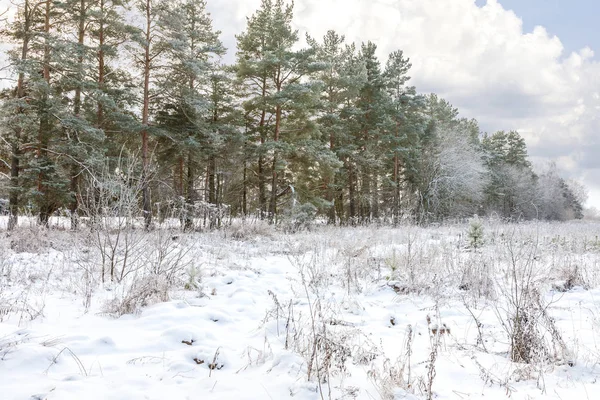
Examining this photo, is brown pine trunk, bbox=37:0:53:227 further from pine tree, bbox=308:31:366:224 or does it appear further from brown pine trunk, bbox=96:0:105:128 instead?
pine tree, bbox=308:31:366:224

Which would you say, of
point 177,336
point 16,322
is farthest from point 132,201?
point 177,336

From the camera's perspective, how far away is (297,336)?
3053 mm

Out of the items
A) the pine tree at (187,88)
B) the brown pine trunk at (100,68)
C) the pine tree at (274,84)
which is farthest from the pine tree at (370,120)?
the brown pine trunk at (100,68)

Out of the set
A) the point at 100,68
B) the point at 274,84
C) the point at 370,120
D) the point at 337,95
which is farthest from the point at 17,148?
the point at 370,120

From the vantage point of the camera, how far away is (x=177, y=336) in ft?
10.2

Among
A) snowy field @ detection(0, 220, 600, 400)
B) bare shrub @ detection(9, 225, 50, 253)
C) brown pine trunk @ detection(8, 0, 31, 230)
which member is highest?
brown pine trunk @ detection(8, 0, 31, 230)

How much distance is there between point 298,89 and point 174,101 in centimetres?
580

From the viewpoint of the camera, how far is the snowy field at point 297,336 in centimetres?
235

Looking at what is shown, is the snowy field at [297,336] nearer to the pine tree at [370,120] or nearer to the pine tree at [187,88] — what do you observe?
the pine tree at [187,88]

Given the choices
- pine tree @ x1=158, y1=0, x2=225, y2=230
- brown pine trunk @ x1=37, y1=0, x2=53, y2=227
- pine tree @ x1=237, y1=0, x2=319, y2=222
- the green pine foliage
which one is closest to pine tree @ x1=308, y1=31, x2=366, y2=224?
the green pine foliage

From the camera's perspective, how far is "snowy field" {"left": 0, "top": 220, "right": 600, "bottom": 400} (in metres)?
2.35

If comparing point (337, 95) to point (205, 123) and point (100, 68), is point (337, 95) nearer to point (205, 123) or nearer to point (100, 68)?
point (205, 123)

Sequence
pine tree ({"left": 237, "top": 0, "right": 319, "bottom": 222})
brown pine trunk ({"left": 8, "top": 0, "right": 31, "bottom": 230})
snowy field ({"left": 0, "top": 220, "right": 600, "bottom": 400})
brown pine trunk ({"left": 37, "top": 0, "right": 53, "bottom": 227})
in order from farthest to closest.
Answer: pine tree ({"left": 237, "top": 0, "right": 319, "bottom": 222}) < brown pine trunk ({"left": 37, "top": 0, "right": 53, "bottom": 227}) < brown pine trunk ({"left": 8, "top": 0, "right": 31, "bottom": 230}) < snowy field ({"left": 0, "top": 220, "right": 600, "bottom": 400})

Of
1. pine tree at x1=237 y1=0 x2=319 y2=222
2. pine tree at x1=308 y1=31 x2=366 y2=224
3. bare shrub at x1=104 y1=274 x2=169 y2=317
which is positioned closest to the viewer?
bare shrub at x1=104 y1=274 x2=169 y2=317
